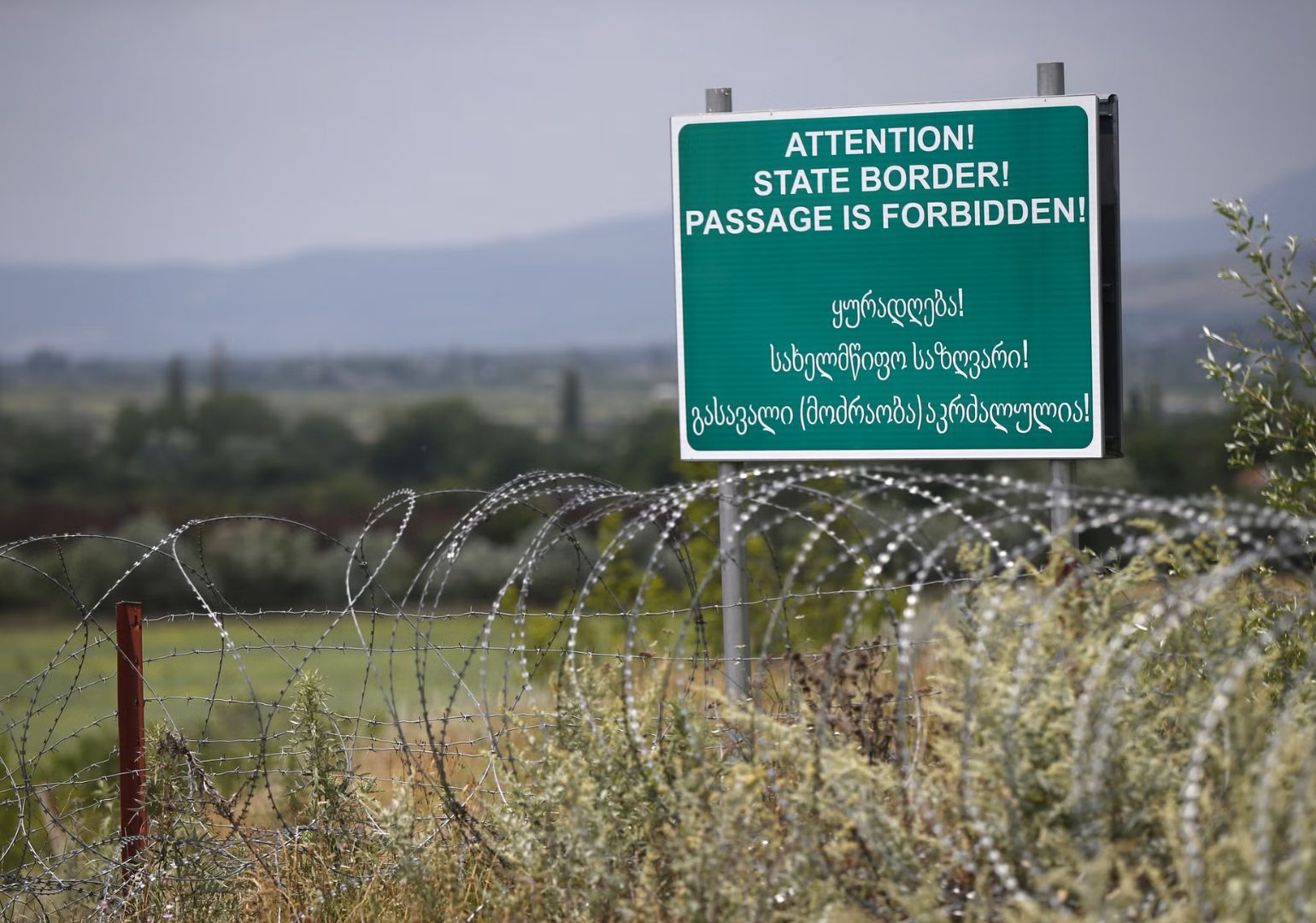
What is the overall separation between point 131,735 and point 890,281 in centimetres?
349

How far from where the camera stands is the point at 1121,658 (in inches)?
169

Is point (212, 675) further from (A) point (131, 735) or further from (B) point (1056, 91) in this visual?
(B) point (1056, 91)

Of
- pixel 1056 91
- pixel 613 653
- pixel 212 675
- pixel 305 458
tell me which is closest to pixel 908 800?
pixel 613 653

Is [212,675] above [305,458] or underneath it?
underneath

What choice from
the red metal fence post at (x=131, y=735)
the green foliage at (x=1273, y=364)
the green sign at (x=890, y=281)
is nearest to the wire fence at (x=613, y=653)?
the red metal fence post at (x=131, y=735)

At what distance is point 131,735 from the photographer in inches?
215

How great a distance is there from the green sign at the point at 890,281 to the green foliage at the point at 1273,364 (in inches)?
22.4

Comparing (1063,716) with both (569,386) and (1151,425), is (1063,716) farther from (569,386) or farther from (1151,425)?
(569,386)

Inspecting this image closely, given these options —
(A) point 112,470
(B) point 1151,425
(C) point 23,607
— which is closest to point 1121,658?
(B) point 1151,425

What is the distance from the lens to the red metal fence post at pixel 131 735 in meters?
5.32

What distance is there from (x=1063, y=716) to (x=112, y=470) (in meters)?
112

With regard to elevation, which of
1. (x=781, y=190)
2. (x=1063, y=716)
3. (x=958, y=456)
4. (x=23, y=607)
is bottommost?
(x=23, y=607)

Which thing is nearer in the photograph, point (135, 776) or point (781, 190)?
point (135, 776)

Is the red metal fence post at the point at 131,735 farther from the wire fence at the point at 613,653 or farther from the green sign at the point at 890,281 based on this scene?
the green sign at the point at 890,281
